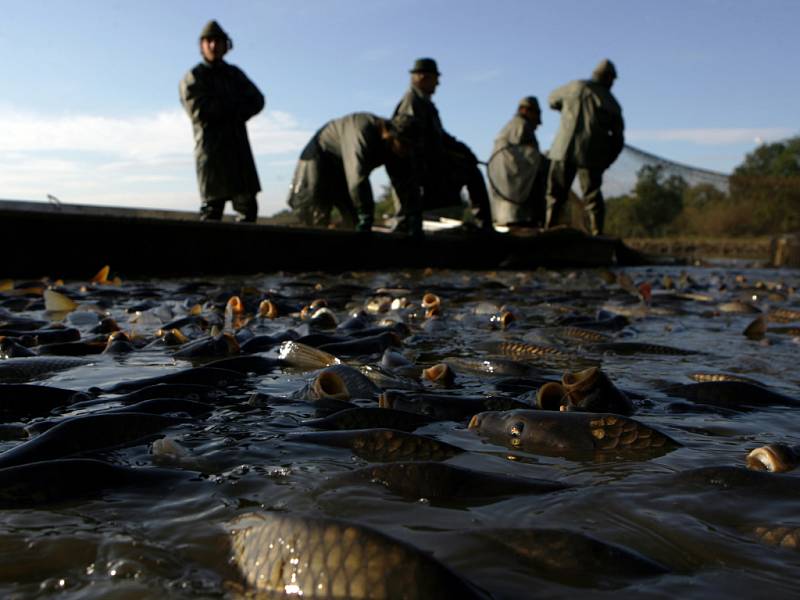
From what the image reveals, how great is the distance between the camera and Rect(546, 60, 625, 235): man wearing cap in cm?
1559

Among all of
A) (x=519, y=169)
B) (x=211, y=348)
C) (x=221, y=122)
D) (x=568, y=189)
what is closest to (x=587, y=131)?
(x=519, y=169)

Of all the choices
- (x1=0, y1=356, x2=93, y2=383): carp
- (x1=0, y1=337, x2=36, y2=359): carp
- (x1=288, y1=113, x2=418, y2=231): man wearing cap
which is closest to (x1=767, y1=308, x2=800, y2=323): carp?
(x1=0, y1=356, x2=93, y2=383): carp

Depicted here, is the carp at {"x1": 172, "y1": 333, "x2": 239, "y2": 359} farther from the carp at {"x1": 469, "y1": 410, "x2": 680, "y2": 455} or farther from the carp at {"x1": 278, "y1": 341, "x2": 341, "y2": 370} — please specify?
the carp at {"x1": 469, "y1": 410, "x2": 680, "y2": 455}

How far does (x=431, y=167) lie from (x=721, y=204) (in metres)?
25.3

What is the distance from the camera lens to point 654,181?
45.5 meters

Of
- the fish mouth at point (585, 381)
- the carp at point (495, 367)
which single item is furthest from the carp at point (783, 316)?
the fish mouth at point (585, 381)

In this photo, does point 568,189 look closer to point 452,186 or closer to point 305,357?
point 452,186

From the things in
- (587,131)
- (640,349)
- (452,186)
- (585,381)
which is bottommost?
(640,349)

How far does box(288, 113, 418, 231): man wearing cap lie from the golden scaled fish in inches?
435

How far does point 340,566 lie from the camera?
1311 millimetres

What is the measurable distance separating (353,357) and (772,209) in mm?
33139

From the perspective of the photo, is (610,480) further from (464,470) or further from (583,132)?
(583,132)

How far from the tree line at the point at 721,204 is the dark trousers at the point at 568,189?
13.4m

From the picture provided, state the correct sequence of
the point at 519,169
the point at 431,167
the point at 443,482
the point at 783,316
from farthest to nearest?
1. the point at 519,169
2. the point at 431,167
3. the point at 783,316
4. the point at 443,482
